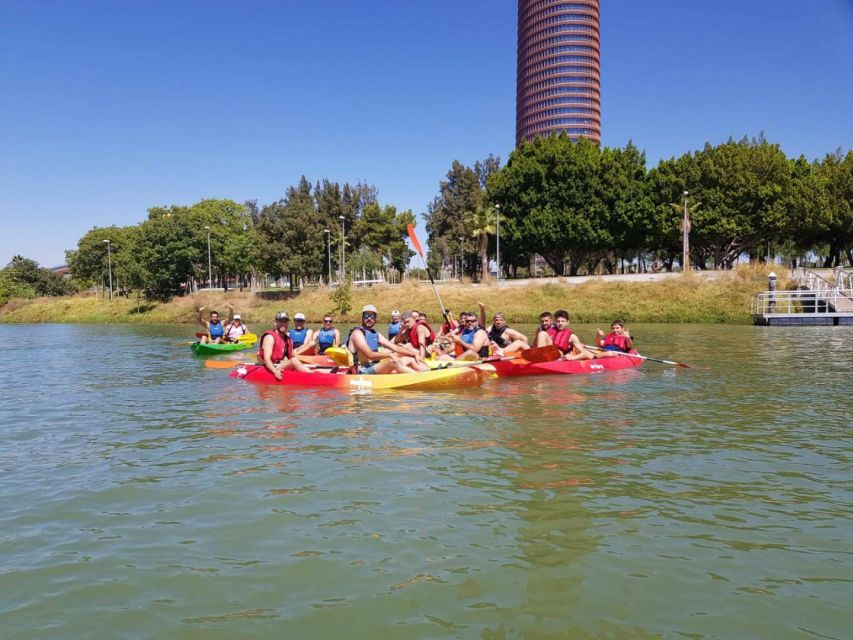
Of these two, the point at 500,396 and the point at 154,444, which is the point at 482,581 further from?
the point at 500,396

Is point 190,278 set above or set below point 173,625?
above

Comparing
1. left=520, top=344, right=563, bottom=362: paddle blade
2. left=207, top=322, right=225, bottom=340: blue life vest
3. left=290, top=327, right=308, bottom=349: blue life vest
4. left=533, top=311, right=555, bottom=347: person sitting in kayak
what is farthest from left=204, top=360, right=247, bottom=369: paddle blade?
left=533, top=311, right=555, bottom=347: person sitting in kayak

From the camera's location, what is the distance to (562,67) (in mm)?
138750

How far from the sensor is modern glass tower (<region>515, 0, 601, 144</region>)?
138 m

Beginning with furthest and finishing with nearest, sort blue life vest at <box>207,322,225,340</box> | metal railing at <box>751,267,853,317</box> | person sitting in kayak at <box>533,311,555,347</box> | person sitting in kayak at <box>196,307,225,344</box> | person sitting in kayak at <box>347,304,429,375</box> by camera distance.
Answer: metal railing at <box>751,267,853,317</box> → blue life vest at <box>207,322,225,340</box> → person sitting in kayak at <box>196,307,225,344</box> → person sitting in kayak at <box>533,311,555,347</box> → person sitting in kayak at <box>347,304,429,375</box>

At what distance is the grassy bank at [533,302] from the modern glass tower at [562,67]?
93155 mm

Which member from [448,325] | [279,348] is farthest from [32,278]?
[279,348]

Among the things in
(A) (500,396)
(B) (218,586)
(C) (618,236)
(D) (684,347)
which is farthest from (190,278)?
(B) (218,586)

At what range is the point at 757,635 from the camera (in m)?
4.15

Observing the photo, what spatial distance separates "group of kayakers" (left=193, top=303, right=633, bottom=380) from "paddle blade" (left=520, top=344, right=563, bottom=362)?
247 mm

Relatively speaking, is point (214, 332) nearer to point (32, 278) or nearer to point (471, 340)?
point (471, 340)

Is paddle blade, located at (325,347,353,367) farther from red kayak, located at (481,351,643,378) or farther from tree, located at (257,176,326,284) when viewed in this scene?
tree, located at (257,176,326,284)

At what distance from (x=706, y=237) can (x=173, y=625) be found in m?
55.4

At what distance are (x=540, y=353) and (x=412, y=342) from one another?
340cm
